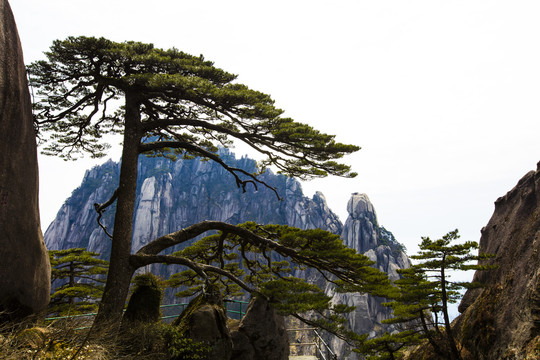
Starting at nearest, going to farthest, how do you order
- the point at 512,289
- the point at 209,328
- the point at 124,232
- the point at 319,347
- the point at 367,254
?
the point at 209,328 → the point at 512,289 → the point at 124,232 → the point at 319,347 → the point at 367,254

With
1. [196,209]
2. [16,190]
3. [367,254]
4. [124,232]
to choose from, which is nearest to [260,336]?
[124,232]

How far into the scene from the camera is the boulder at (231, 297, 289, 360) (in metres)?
8.96

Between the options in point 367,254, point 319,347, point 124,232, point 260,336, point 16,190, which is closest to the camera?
point 16,190

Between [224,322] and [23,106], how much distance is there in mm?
6138

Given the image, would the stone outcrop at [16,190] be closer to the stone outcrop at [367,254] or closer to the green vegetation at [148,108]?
the green vegetation at [148,108]

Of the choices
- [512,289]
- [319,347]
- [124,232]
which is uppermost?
[124,232]

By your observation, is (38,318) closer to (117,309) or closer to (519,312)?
(117,309)

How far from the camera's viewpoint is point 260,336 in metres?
9.12

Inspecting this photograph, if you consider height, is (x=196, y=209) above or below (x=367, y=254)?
above

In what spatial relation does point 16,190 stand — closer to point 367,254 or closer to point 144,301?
point 144,301

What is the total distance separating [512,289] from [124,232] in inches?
393

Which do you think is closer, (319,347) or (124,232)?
(124,232)

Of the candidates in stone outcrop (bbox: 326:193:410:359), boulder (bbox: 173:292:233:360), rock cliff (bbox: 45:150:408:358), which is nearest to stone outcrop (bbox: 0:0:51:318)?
boulder (bbox: 173:292:233:360)

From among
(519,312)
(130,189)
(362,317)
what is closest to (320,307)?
(519,312)
